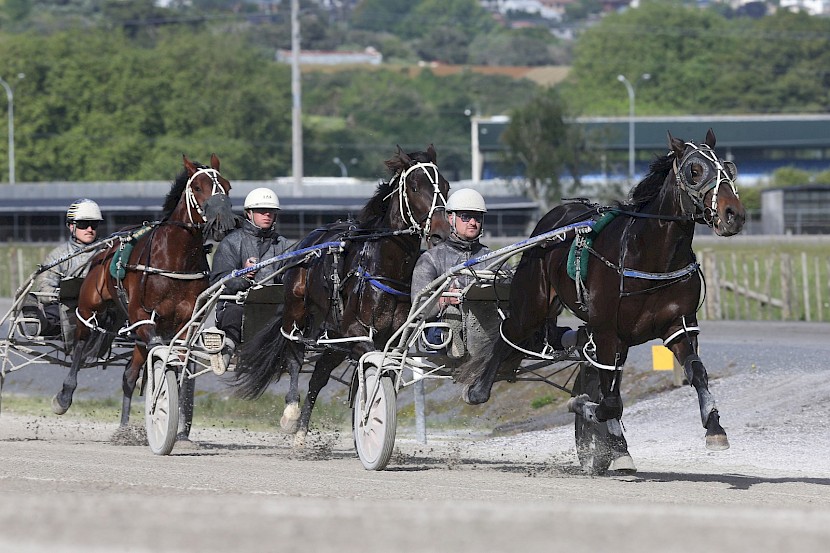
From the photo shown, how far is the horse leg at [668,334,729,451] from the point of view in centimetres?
884

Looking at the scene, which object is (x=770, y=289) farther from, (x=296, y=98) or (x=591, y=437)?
(x=296, y=98)

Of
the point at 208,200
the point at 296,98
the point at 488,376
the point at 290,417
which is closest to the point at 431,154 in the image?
the point at 488,376

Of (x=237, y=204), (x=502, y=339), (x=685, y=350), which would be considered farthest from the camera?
(x=237, y=204)

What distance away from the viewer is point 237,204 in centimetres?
4584

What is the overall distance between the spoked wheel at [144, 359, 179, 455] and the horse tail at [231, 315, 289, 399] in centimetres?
81

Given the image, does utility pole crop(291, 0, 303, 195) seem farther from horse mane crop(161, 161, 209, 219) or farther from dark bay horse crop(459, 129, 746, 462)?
dark bay horse crop(459, 129, 746, 462)

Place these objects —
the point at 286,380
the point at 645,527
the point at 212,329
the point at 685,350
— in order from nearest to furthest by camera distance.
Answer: the point at 645,527
the point at 685,350
the point at 212,329
the point at 286,380

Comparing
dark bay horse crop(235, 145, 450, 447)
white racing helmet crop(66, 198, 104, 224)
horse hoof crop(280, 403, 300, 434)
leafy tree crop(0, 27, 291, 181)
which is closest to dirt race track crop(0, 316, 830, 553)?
horse hoof crop(280, 403, 300, 434)

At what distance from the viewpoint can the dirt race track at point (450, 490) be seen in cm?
625

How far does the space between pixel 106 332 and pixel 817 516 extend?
282 inches

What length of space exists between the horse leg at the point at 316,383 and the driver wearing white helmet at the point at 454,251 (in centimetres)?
171

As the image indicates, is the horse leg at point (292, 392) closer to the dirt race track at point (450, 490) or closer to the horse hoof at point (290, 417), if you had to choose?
the horse hoof at point (290, 417)

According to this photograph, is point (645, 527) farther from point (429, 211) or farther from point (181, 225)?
point (181, 225)

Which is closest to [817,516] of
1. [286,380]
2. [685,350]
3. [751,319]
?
[685,350]
